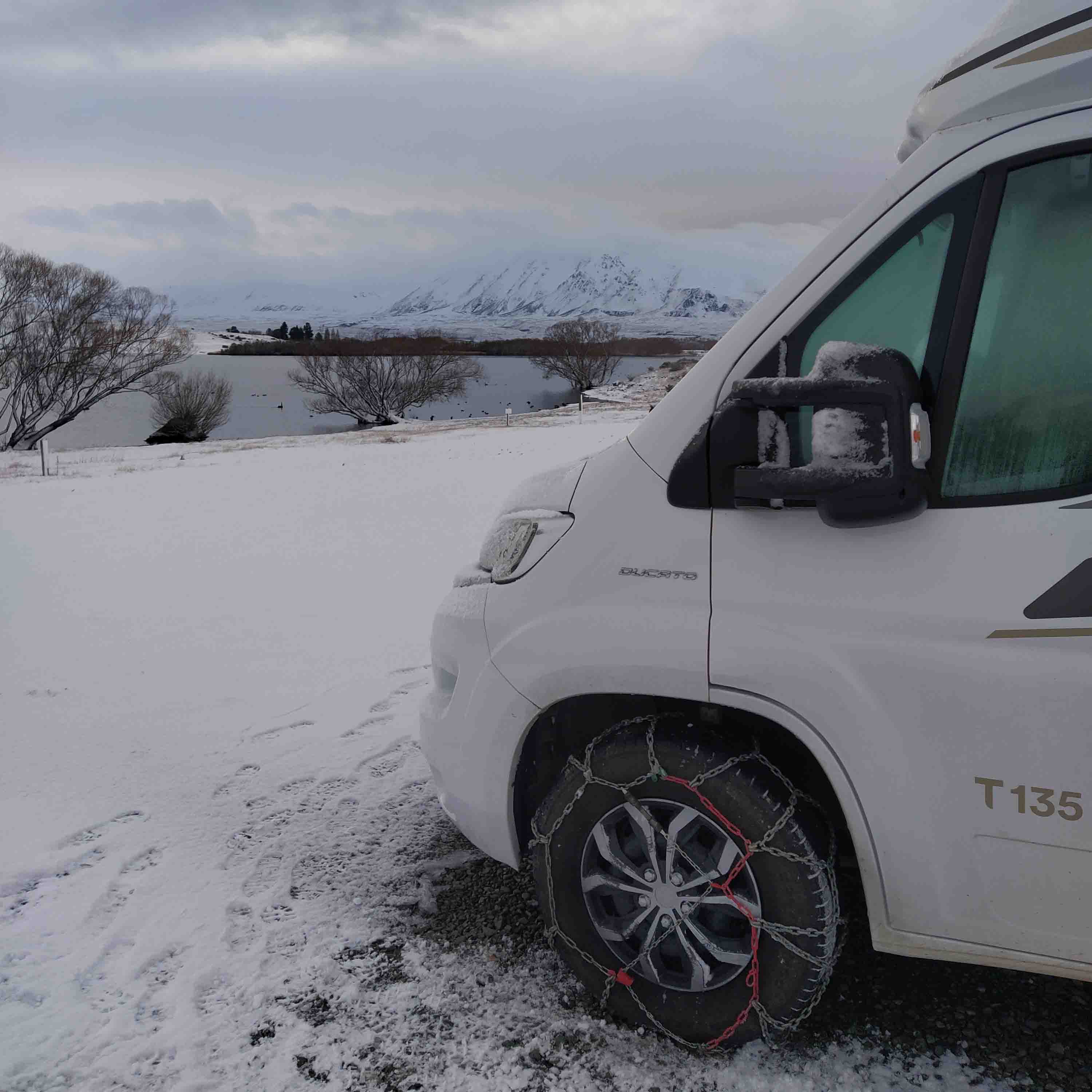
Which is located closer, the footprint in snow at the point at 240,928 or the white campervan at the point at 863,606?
the white campervan at the point at 863,606

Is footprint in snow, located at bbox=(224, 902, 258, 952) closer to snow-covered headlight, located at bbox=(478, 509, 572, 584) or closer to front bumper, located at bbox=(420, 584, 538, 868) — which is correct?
front bumper, located at bbox=(420, 584, 538, 868)

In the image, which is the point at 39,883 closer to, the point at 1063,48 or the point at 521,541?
the point at 521,541

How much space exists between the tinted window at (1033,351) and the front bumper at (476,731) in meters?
1.29

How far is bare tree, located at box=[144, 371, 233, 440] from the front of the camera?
52781mm

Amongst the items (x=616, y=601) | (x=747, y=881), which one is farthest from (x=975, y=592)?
(x=747, y=881)

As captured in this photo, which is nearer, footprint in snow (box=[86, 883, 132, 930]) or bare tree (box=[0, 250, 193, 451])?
footprint in snow (box=[86, 883, 132, 930])

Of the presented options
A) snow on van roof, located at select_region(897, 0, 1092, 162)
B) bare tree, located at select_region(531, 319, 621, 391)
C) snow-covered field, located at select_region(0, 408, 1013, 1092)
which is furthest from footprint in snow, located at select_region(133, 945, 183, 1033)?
Result: bare tree, located at select_region(531, 319, 621, 391)

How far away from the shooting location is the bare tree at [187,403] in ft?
173

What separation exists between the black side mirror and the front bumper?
37.6 inches

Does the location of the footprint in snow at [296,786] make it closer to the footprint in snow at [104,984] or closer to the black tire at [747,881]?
the footprint in snow at [104,984]

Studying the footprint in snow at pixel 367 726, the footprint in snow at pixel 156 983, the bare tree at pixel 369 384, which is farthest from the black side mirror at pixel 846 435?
the bare tree at pixel 369 384

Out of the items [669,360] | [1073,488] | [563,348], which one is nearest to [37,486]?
[1073,488]

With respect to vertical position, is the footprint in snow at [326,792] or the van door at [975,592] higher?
the van door at [975,592]

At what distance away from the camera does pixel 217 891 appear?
3148 millimetres
